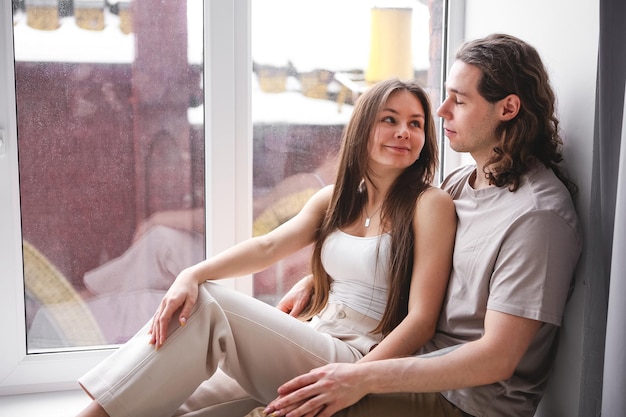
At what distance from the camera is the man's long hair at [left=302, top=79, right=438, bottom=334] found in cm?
162

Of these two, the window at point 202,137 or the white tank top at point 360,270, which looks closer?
the white tank top at point 360,270

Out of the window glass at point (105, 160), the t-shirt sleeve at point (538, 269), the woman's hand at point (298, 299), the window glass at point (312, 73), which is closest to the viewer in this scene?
the t-shirt sleeve at point (538, 269)

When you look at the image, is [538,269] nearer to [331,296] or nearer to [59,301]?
[331,296]

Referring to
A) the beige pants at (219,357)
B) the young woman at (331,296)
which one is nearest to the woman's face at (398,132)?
the young woman at (331,296)

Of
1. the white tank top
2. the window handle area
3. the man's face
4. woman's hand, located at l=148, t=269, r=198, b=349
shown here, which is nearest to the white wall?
the man's face

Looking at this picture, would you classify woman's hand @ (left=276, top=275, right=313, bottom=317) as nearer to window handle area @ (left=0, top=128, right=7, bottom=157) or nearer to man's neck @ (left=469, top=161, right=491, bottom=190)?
man's neck @ (left=469, top=161, right=491, bottom=190)

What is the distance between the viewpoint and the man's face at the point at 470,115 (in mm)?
1490

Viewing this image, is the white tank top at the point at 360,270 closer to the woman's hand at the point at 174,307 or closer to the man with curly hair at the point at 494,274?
the man with curly hair at the point at 494,274

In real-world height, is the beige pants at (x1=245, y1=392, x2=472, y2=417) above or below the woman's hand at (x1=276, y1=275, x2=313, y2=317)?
below

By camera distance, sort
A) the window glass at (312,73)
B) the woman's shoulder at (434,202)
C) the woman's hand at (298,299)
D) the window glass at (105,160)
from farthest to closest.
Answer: the window glass at (312,73)
the window glass at (105,160)
the woman's hand at (298,299)
the woman's shoulder at (434,202)

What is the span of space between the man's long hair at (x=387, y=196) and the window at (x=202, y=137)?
40 centimetres

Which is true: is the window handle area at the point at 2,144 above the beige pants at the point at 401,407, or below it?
above

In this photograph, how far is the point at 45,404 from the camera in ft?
6.34

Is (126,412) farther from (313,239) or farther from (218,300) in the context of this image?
(313,239)
